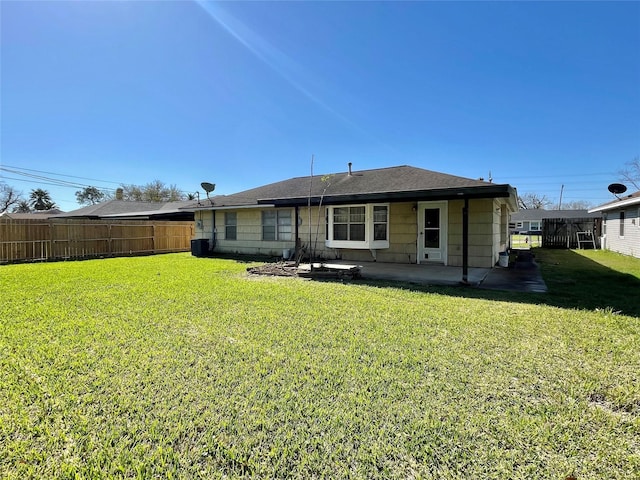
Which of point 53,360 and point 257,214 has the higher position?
point 257,214

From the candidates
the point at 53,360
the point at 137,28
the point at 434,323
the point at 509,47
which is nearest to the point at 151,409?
the point at 53,360

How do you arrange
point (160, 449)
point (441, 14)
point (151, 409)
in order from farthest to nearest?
point (441, 14), point (151, 409), point (160, 449)

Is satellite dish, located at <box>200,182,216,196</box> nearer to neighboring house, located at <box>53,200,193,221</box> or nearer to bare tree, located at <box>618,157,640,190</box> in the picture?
neighboring house, located at <box>53,200,193,221</box>

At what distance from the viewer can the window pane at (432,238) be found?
10.2 meters

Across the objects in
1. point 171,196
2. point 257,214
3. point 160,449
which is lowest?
point 160,449

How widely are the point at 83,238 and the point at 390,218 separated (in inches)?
525

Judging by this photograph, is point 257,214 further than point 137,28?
Yes

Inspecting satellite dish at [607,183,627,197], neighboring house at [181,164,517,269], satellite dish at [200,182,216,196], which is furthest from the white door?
satellite dish at [607,183,627,197]

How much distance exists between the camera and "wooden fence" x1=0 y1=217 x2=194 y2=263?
39.3 ft

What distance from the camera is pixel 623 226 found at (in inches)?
578

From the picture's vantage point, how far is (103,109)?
51.2ft

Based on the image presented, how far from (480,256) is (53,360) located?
403 inches

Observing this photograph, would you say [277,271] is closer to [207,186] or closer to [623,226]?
[207,186]

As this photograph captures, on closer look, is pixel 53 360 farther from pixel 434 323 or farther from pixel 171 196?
pixel 171 196
